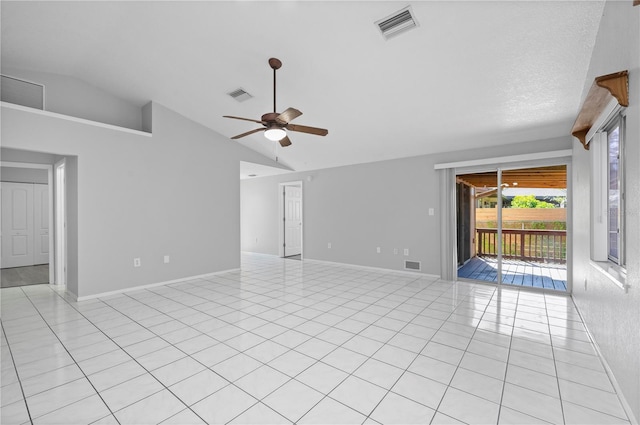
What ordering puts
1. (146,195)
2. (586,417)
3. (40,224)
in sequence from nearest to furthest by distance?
1. (586,417)
2. (146,195)
3. (40,224)

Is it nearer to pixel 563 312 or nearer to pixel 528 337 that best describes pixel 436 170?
pixel 563 312

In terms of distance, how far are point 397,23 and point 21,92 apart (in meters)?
4.88

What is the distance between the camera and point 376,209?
234 inches

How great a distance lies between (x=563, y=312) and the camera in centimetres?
343

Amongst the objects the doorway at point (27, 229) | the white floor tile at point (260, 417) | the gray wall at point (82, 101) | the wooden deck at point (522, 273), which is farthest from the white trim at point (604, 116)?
the doorway at point (27, 229)

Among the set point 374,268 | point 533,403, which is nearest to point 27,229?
point 374,268

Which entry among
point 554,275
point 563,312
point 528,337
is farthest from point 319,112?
point 554,275

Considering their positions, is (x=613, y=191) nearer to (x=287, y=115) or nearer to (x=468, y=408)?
(x=468, y=408)

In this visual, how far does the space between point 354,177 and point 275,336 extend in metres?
4.25

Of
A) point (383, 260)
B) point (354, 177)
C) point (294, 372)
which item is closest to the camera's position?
point (294, 372)

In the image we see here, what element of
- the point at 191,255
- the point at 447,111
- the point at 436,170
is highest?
the point at 447,111

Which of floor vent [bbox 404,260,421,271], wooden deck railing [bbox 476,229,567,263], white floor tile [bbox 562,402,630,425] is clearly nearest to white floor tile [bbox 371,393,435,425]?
white floor tile [bbox 562,402,630,425]

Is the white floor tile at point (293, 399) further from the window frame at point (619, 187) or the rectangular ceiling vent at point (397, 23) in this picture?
the rectangular ceiling vent at point (397, 23)

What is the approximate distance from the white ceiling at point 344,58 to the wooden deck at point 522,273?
95.5 inches
